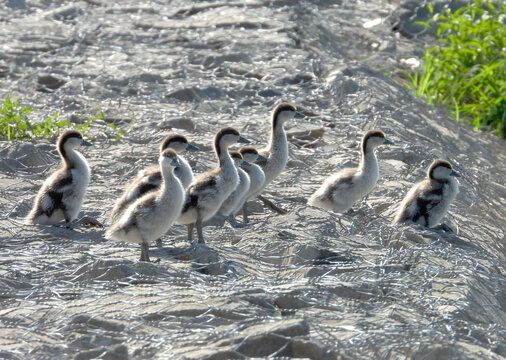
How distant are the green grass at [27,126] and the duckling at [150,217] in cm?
288

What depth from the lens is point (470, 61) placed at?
A: 464 inches

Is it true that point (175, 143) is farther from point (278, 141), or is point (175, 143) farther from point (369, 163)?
point (369, 163)

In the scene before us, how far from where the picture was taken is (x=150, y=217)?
5957 millimetres

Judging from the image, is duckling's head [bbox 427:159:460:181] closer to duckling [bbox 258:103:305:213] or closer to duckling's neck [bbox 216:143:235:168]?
duckling [bbox 258:103:305:213]

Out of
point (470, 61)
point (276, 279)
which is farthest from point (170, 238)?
point (470, 61)

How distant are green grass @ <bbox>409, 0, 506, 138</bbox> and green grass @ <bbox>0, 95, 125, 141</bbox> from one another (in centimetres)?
424

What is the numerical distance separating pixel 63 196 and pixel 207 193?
1066mm

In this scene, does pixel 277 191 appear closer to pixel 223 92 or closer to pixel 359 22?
pixel 223 92

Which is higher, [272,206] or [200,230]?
[200,230]

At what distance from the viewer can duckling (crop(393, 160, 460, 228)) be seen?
23.8 ft

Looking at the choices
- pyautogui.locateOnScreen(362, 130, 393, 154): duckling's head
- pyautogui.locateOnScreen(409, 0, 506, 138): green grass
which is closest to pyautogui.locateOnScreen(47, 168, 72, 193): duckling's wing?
pyautogui.locateOnScreen(362, 130, 393, 154): duckling's head

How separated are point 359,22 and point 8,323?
10.5m

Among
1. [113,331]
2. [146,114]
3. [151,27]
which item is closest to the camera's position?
[113,331]

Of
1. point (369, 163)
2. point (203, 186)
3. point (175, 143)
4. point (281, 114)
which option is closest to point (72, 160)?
point (175, 143)
